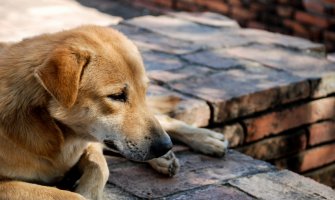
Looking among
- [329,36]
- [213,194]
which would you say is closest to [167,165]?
[213,194]

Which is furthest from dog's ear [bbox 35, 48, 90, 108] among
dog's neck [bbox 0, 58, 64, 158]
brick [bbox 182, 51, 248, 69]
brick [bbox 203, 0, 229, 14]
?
brick [bbox 203, 0, 229, 14]

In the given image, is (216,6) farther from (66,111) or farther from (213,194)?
(66,111)

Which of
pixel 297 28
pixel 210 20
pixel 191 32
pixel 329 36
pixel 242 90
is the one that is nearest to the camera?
pixel 242 90

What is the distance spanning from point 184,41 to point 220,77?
0.89 meters

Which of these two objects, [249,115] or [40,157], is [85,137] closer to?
[40,157]

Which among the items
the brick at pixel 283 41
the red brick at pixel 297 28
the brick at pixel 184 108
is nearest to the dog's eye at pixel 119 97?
the brick at pixel 184 108

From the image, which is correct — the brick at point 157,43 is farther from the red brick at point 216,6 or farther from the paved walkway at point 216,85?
the red brick at point 216,6

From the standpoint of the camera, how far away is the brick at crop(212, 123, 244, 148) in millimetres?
4547

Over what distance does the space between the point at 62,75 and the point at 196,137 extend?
1213 mm

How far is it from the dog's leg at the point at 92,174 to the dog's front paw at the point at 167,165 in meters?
0.30

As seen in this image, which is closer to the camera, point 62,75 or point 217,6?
point 62,75

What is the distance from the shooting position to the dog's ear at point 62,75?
313 cm

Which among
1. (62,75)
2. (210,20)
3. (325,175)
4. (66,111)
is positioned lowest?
(325,175)

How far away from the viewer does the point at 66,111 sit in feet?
10.7
